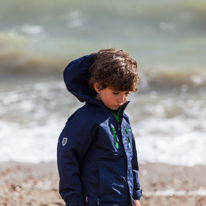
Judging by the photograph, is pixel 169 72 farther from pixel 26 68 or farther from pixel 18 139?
pixel 18 139

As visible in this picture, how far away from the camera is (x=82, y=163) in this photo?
210 centimetres

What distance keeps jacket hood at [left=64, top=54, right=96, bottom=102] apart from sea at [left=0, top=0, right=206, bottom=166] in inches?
104

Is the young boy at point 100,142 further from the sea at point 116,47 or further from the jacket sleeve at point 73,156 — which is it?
the sea at point 116,47

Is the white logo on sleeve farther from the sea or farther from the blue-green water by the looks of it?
the blue-green water

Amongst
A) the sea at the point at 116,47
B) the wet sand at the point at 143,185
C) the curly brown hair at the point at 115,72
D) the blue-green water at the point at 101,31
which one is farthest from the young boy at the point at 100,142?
the blue-green water at the point at 101,31

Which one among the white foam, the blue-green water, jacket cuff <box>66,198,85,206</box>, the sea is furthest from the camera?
the blue-green water

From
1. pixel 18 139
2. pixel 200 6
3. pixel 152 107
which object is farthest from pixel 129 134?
pixel 200 6

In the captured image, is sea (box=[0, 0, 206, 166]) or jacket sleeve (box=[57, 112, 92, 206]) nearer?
jacket sleeve (box=[57, 112, 92, 206])

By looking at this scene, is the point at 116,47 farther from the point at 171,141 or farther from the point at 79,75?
the point at 79,75

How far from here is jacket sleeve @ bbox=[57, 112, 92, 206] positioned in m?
2.00

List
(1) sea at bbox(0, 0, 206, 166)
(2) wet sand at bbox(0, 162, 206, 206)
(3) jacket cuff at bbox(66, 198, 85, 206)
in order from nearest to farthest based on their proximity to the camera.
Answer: (3) jacket cuff at bbox(66, 198, 85, 206), (2) wet sand at bbox(0, 162, 206, 206), (1) sea at bbox(0, 0, 206, 166)

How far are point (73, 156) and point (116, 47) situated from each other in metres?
9.16

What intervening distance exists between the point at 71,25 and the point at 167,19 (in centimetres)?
326

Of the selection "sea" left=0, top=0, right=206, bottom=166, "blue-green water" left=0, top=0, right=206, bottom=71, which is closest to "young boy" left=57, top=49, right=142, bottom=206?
"sea" left=0, top=0, right=206, bottom=166
